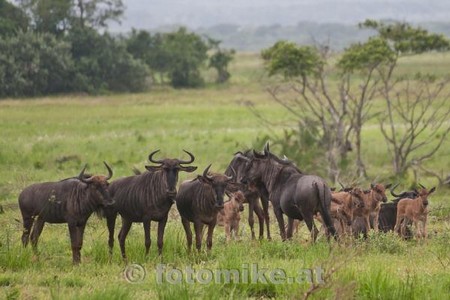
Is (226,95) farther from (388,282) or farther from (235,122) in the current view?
(388,282)

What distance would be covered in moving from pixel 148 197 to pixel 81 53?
55.2 m

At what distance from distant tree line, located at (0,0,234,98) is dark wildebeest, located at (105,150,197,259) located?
4234 centimetres

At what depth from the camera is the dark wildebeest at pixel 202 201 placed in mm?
12555

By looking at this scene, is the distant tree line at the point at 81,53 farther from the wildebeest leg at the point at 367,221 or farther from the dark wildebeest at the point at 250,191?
the wildebeest leg at the point at 367,221

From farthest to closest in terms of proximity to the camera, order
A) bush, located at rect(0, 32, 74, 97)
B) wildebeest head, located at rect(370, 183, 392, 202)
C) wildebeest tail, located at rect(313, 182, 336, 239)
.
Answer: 1. bush, located at rect(0, 32, 74, 97)
2. wildebeest head, located at rect(370, 183, 392, 202)
3. wildebeest tail, located at rect(313, 182, 336, 239)

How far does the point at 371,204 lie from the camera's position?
14883 mm

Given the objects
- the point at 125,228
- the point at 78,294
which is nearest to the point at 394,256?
the point at 125,228

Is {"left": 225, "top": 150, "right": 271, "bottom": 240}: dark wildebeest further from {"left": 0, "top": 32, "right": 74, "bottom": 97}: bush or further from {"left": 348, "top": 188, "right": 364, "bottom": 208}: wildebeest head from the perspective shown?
{"left": 0, "top": 32, "right": 74, "bottom": 97}: bush

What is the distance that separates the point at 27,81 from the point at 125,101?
22.3 ft

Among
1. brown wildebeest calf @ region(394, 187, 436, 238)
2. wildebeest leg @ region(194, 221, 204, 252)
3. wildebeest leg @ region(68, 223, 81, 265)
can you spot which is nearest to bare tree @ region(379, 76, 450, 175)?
brown wildebeest calf @ region(394, 187, 436, 238)

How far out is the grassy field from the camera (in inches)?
385

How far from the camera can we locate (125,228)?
12859 millimetres

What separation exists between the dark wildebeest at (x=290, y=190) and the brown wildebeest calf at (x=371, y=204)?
4.01 feet

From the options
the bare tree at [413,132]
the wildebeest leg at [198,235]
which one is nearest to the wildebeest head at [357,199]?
the wildebeest leg at [198,235]
